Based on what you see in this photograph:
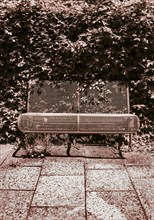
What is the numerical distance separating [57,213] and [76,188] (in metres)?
0.63

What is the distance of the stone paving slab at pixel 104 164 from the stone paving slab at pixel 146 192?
0.54 m

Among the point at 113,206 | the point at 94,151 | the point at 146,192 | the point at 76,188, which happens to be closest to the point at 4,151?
the point at 94,151

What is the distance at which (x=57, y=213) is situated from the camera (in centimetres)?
308

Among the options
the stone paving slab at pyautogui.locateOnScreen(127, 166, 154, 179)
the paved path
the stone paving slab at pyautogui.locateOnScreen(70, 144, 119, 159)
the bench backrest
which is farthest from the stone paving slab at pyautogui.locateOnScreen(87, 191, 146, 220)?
the bench backrest

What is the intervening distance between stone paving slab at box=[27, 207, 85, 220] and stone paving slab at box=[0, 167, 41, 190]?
55cm

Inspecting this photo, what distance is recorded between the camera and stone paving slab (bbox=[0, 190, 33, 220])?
9.94 ft

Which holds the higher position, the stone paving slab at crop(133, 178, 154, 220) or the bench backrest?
the bench backrest

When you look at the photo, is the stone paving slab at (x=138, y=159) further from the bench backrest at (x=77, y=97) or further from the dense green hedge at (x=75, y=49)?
the bench backrest at (x=77, y=97)

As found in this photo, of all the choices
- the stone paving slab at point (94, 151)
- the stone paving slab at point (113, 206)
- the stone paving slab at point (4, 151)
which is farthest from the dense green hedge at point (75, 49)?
the stone paving slab at point (113, 206)

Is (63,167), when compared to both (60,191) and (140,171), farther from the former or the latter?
(140,171)

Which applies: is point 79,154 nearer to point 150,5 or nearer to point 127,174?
point 127,174

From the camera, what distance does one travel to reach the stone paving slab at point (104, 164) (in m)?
4.35

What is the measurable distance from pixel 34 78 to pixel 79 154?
1.57 m

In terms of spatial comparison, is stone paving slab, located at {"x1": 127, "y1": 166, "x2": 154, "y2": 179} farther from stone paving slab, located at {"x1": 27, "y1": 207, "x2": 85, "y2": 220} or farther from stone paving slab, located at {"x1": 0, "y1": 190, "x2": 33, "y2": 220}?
stone paving slab, located at {"x1": 0, "y1": 190, "x2": 33, "y2": 220}
